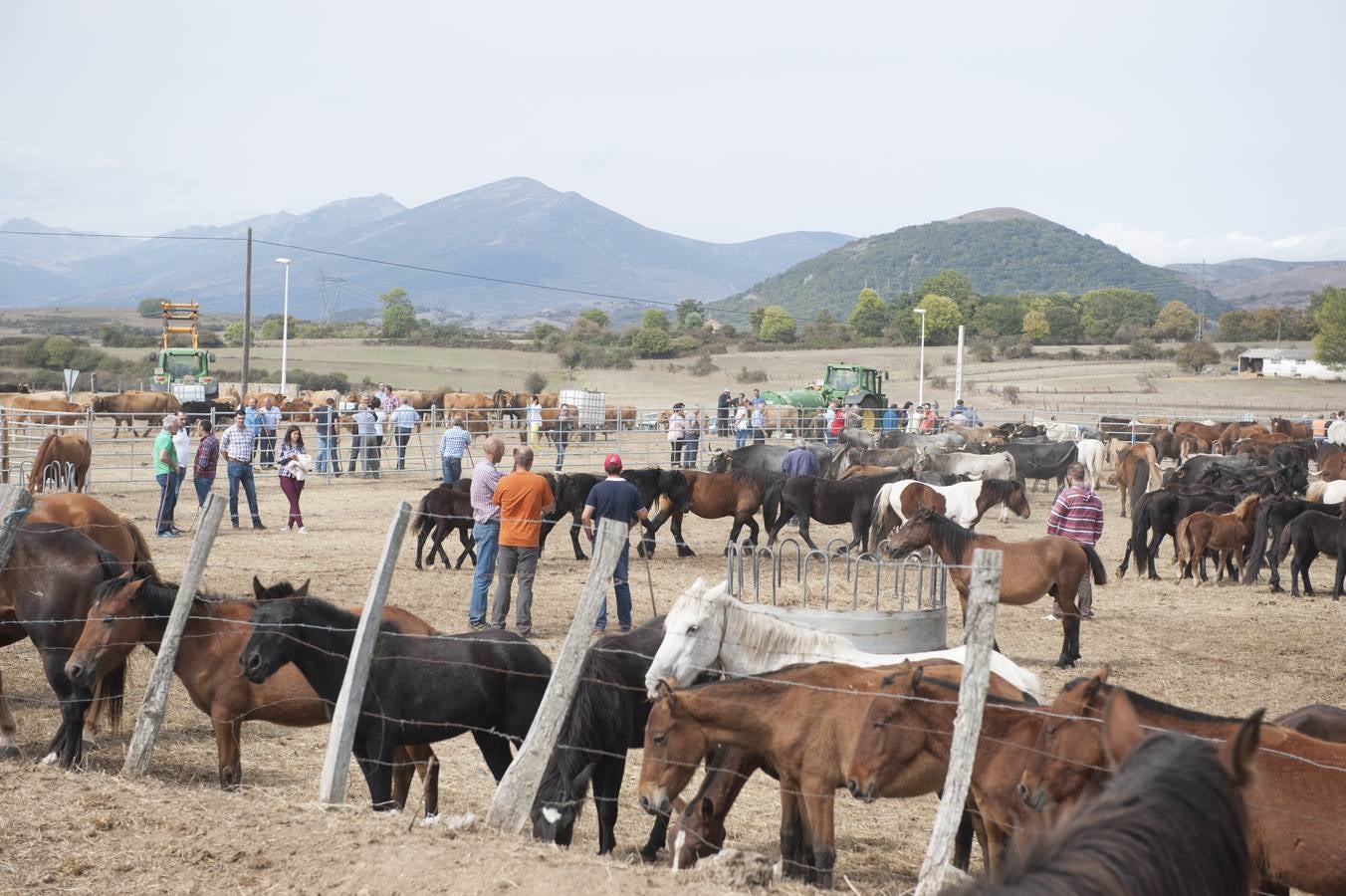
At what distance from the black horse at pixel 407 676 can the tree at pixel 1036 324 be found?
113366mm

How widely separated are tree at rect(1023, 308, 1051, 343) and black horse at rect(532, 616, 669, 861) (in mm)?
113273

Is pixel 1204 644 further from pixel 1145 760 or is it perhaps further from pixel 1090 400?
pixel 1090 400

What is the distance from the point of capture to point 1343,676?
9.98 metres

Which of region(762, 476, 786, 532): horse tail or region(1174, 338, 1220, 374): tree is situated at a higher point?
region(1174, 338, 1220, 374): tree

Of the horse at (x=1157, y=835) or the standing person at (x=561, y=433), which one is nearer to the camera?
the horse at (x=1157, y=835)

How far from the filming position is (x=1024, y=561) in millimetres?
10383

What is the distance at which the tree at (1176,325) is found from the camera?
104 metres

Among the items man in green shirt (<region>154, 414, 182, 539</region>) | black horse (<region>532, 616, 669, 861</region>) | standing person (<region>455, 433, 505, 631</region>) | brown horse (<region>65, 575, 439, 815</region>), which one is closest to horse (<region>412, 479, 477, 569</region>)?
standing person (<region>455, 433, 505, 631</region>)

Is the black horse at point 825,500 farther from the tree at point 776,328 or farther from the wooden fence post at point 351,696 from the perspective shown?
the tree at point 776,328

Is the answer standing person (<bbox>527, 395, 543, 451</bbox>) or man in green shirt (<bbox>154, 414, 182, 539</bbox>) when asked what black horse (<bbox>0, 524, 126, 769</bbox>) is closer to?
man in green shirt (<bbox>154, 414, 182, 539</bbox>)

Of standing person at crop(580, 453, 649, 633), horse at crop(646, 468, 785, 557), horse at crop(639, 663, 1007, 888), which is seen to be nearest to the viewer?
horse at crop(639, 663, 1007, 888)

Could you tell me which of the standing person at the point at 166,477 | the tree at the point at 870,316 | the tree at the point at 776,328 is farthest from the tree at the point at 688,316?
the standing person at the point at 166,477

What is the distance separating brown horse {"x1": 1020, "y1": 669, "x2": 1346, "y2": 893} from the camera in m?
4.26

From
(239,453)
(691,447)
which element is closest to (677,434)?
(691,447)
